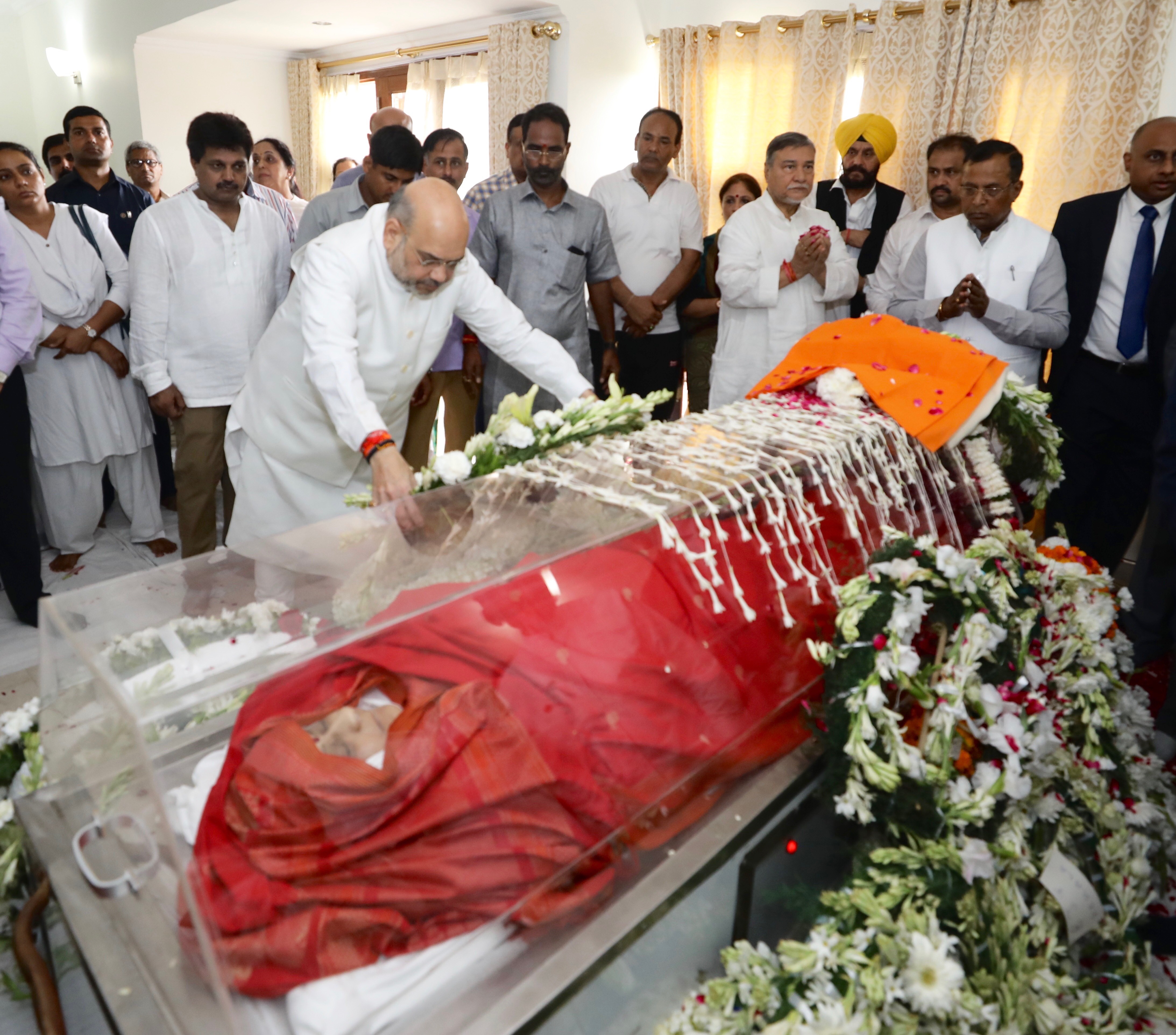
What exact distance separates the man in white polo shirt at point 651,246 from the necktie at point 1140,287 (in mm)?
1799

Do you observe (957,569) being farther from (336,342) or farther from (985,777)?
(336,342)

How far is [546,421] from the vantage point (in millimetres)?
1830

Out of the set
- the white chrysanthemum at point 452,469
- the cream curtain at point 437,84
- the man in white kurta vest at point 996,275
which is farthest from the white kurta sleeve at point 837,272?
the cream curtain at point 437,84

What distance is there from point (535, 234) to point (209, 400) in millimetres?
1462

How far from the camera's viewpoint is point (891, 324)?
7.31ft

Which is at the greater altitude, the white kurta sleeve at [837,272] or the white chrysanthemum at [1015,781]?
the white kurta sleeve at [837,272]

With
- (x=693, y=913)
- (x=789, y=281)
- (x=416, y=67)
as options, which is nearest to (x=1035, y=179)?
(x=789, y=281)

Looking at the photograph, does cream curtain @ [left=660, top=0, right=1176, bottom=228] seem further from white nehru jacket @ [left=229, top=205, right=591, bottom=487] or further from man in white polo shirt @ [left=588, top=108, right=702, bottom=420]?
white nehru jacket @ [left=229, top=205, right=591, bottom=487]

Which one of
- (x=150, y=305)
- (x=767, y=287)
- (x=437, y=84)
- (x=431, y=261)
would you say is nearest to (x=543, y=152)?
(x=767, y=287)

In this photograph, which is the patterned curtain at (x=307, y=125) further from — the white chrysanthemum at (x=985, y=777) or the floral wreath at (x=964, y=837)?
the white chrysanthemum at (x=985, y=777)

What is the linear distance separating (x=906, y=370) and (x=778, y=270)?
133 centimetres

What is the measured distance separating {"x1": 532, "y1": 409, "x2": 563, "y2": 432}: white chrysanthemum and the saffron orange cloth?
0.68 m

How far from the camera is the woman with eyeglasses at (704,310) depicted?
13.6ft

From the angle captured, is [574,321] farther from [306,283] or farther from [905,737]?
[905,737]
